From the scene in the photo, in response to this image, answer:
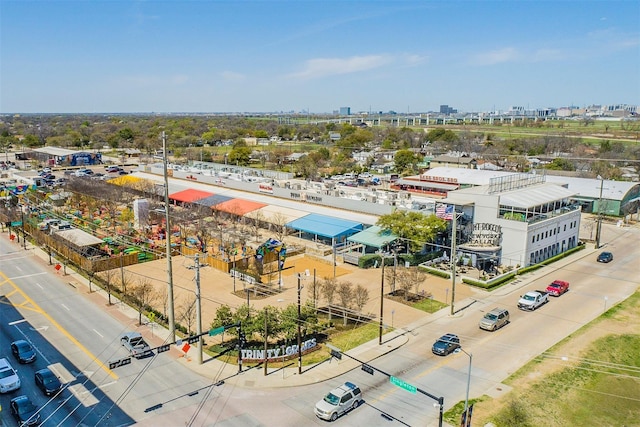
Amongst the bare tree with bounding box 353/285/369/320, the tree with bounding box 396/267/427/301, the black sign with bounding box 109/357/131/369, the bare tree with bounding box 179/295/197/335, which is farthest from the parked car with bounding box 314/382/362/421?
the tree with bounding box 396/267/427/301

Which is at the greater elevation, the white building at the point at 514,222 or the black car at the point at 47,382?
the white building at the point at 514,222

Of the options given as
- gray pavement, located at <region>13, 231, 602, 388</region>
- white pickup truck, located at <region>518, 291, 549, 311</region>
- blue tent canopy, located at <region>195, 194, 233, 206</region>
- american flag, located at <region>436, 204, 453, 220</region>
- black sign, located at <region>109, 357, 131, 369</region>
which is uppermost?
american flag, located at <region>436, 204, 453, 220</region>

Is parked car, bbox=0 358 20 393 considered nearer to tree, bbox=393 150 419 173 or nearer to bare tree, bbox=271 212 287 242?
bare tree, bbox=271 212 287 242

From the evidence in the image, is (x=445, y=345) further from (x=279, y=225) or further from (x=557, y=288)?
(x=279, y=225)

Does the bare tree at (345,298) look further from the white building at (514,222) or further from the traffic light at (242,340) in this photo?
the white building at (514,222)

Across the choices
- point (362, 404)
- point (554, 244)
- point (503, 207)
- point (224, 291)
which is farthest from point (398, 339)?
point (554, 244)

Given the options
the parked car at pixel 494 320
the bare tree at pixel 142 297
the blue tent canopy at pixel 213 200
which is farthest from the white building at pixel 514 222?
the blue tent canopy at pixel 213 200

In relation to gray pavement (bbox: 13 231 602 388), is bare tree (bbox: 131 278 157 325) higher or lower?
higher

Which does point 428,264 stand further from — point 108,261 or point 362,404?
point 108,261
